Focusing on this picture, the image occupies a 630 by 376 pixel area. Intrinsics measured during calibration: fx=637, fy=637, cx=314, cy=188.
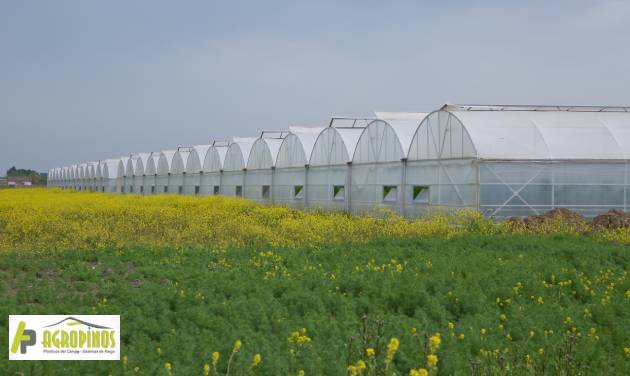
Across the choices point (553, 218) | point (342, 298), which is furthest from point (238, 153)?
point (342, 298)

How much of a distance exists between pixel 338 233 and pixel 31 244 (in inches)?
271

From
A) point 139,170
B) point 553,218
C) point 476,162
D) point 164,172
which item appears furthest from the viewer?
point 139,170

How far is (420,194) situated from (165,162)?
1240 inches

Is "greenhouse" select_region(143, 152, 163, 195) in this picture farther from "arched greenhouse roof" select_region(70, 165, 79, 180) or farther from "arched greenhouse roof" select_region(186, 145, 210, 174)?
"arched greenhouse roof" select_region(70, 165, 79, 180)

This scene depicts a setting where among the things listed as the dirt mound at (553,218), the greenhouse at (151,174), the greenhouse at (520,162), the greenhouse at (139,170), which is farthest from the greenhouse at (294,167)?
the greenhouse at (139,170)

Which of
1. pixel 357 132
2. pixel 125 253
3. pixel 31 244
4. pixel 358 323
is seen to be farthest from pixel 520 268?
pixel 357 132

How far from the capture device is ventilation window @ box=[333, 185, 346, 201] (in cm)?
2496

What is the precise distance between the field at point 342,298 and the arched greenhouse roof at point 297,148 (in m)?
13.6

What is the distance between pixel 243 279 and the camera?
9.36 metres

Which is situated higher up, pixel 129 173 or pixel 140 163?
pixel 140 163

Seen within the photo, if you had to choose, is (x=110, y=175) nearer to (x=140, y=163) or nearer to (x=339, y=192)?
(x=140, y=163)

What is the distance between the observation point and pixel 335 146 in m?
25.9

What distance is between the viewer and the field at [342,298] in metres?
5.60

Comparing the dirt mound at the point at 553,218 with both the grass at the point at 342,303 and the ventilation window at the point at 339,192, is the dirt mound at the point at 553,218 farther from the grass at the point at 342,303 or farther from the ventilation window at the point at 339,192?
the ventilation window at the point at 339,192
